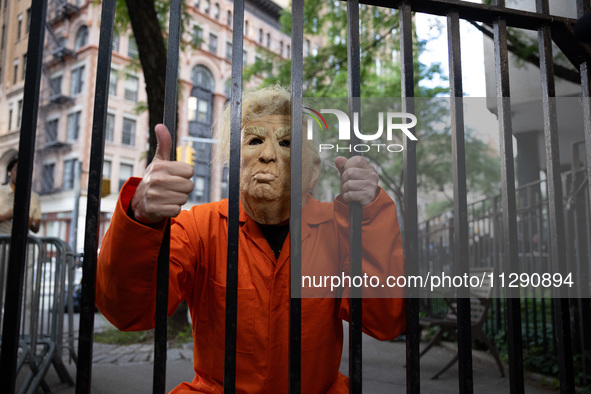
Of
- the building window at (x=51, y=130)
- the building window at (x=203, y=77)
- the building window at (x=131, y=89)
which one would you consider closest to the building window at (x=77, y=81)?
the building window at (x=51, y=130)

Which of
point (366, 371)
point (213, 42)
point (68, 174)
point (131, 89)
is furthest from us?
point (213, 42)

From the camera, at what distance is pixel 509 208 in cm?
170

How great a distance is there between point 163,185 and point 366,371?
493cm

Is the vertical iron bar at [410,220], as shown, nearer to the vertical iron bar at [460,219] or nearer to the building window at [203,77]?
the vertical iron bar at [460,219]

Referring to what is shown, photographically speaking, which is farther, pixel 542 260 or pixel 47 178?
pixel 47 178

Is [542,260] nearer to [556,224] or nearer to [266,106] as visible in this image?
[556,224]

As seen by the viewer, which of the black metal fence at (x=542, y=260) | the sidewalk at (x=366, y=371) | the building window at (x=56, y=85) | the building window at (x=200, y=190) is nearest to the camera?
the sidewalk at (x=366, y=371)

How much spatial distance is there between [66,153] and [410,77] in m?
33.5

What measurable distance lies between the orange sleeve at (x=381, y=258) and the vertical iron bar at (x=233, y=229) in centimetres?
44

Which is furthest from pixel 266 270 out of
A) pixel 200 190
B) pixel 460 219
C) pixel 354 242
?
pixel 200 190

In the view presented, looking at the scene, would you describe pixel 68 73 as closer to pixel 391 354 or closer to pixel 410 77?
pixel 391 354

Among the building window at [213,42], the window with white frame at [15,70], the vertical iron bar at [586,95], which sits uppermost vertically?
the building window at [213,42]

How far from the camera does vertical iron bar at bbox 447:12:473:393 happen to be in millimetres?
1619

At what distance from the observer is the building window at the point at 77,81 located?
31.8 metres
